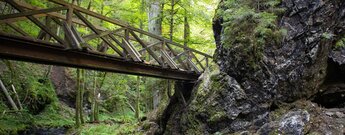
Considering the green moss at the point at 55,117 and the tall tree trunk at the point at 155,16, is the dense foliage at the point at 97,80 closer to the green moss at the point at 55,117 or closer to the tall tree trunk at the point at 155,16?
the green moss at the point at 55,117

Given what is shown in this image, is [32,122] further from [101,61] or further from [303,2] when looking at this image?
[303,2]

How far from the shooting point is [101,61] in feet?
23.4

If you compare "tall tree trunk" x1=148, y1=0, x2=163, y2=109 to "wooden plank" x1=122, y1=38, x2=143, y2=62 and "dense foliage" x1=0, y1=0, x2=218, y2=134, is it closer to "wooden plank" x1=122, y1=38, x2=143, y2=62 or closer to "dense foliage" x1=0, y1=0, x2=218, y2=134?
"dense foliage" x1=0, y1=0, x2=218, y2=134

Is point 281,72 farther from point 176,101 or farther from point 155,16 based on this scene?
point 155,16

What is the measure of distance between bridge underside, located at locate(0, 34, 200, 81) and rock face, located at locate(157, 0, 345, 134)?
2527mm

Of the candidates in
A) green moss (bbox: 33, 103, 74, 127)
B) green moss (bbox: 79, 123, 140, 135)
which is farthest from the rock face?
green moss (bbox: 33, 103, 74, 127)

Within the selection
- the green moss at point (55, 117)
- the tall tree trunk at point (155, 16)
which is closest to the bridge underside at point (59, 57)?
the tall tree trunk at point (155, 16)

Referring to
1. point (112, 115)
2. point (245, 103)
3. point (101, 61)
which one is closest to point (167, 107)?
point (245, 103)

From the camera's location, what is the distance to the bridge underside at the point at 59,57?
5.20 metres

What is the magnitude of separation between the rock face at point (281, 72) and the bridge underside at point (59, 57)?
253 centimetres

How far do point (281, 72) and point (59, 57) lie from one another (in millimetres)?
6262

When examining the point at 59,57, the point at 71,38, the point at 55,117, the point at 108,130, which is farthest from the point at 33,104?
the point at 71,38

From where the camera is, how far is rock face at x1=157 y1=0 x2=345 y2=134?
8570 millimetres

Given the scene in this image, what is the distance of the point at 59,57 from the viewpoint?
6.02 metres
